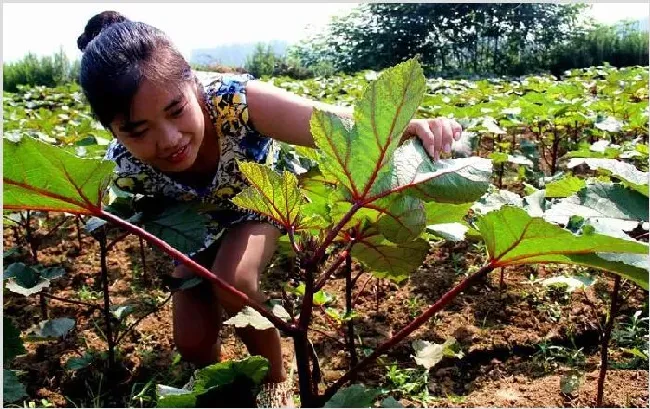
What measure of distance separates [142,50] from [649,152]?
1608 millimetres

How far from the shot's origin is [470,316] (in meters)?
1.99

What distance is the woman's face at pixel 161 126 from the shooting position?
4.04 feet

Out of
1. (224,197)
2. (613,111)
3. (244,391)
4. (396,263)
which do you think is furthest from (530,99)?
(244,391)

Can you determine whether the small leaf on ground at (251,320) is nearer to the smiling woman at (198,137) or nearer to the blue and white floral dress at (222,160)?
the smiling woman at (198,137)

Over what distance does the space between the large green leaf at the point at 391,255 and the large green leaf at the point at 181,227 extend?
215mm

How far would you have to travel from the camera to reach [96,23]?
1.57 m

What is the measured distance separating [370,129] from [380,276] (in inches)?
16.2

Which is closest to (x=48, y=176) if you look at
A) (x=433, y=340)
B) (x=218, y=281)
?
(x=218, y=281)

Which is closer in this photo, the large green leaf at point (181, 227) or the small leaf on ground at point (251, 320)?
the small leaf on ground at point (251, 320)

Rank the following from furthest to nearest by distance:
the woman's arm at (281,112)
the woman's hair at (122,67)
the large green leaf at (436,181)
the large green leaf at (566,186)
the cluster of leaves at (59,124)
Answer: the cluster of leaves at (59,124) → the woman's arm at (281,112) → the woman's hair at (122,67) → the large green leaf at (566,186) → the large green leaf at (436,181)

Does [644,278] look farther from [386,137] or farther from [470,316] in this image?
[470,316]

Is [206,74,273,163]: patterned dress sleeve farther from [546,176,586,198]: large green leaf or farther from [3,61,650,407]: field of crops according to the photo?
[546,176,586,198]: large green leaf

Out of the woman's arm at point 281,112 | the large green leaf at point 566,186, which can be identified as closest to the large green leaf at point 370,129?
the large green leaf at point 566,186

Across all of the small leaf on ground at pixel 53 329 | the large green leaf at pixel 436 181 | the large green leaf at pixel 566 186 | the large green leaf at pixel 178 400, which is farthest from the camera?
the small leaf on ground at pixel 53 329
